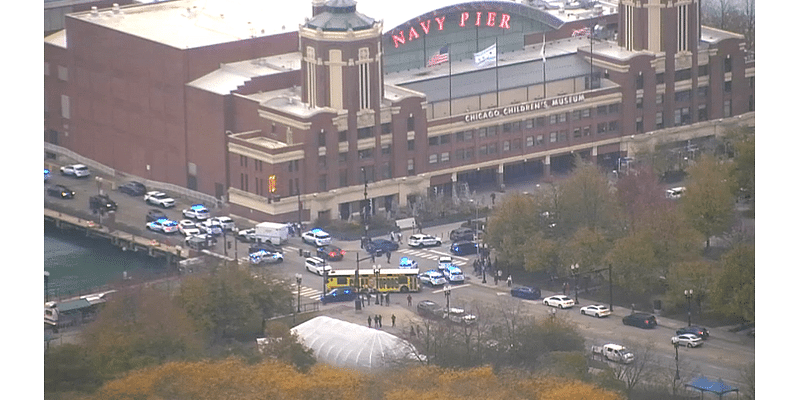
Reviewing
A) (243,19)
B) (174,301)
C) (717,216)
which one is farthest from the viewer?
(243,19)

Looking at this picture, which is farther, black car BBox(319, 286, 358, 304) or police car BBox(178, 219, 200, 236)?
police car BBox(178, 219, 200, 236)

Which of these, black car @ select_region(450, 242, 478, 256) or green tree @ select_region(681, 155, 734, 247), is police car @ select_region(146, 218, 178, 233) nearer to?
black car @ select_region(450, 242, 478, 256)

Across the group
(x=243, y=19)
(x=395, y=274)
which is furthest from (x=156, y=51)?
(x=395, y=274)

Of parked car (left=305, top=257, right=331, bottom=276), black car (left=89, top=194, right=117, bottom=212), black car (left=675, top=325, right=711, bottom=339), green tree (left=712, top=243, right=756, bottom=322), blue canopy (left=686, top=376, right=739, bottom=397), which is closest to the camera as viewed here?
blue canopy (left=686, top=376, right=739, bottom=397)

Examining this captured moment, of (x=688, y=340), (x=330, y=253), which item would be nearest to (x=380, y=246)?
(x=330, y=253)

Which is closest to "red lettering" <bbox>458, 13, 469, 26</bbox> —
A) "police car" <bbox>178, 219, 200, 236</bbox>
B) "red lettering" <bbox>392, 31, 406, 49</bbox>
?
"red lettering" <bbox>392, 31, 406, 49</bbox>

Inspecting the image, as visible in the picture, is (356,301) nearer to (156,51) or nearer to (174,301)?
(174,301)
